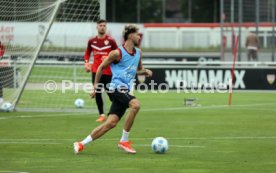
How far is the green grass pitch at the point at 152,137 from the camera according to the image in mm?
11775

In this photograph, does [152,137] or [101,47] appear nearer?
[152,137]

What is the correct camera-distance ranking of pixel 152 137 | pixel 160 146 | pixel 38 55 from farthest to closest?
1. pixel 38 55
2. pixel 152 137
3. pixel 160 146

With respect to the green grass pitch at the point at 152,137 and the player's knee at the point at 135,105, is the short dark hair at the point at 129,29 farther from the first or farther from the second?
the green grass pitch at the point at 152,137

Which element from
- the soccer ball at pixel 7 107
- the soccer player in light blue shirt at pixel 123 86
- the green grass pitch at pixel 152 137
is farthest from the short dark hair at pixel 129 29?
the soccer ball at pixel 7 107

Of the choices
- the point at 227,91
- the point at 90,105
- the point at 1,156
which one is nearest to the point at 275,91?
the point at 227,91

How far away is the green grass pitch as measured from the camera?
1178 centimetres

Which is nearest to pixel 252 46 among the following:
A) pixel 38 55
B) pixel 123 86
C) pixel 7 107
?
pixel 38 55

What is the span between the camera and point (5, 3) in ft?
68.6

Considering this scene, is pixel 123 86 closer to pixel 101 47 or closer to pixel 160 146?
pixel 160 146

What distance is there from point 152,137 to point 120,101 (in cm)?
266

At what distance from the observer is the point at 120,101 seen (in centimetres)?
1316

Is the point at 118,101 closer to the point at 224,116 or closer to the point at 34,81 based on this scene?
the point at 224,116

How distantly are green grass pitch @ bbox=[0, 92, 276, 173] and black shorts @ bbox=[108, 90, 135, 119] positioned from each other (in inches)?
25.8

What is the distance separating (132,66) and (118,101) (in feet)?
1.97
